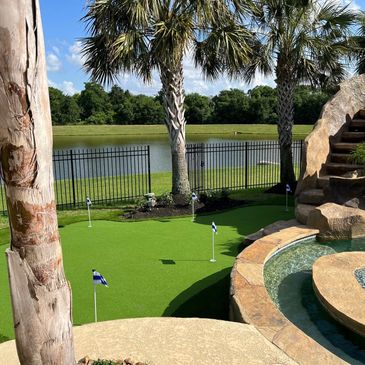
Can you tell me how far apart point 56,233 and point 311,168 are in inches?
293

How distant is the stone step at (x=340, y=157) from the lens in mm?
8938

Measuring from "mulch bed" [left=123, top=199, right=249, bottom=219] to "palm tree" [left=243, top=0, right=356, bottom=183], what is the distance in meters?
3.09

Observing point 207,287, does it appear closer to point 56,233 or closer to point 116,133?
point 56,233

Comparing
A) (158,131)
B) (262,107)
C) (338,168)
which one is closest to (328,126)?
(338,168)

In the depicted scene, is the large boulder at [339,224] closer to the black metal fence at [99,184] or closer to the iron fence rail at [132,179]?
the iron fence rail at [132,179]

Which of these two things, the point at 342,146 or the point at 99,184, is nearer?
the point at 342,146

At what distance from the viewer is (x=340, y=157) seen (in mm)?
9117

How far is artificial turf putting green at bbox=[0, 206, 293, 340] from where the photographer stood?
4789mm

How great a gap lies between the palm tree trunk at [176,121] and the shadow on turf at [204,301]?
476 centimetres

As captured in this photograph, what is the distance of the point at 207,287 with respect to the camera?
533 cm

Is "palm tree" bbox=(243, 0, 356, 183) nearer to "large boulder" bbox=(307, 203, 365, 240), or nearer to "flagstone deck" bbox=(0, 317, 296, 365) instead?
"large boulder" bbox=(307, 203, 365, 240)

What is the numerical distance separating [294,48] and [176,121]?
4.05 meters

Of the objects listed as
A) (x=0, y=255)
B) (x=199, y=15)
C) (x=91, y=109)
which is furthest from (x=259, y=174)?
(x=91, y=109)

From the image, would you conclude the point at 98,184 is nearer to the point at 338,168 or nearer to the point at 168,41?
the point at 168,41
